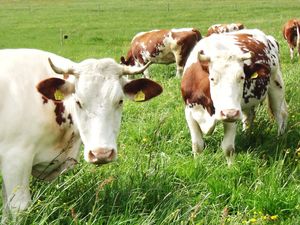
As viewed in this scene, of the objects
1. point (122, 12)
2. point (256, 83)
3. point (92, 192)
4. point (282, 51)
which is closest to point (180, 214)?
point (92, 192)

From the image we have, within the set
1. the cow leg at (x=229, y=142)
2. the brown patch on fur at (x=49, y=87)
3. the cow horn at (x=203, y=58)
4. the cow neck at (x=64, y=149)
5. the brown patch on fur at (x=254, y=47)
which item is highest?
the brown patch on fur at (x=49, y=87)

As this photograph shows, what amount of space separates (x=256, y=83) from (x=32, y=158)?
3.73 meters

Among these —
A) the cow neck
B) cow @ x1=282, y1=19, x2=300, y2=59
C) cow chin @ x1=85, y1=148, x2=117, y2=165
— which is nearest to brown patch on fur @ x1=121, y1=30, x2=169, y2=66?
cow @ x1=282, y1=19, x2=300, y2=59

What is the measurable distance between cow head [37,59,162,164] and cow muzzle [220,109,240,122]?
1.62 m

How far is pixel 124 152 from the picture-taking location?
6.31m

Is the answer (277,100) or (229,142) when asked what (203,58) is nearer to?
(229,142)

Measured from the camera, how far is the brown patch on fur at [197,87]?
255 inches

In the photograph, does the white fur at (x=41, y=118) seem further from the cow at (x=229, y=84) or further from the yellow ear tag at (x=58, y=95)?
the cow at (x=229, y=84)

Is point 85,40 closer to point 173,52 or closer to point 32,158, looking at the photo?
point 173,52

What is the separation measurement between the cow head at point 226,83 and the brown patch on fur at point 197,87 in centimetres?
29

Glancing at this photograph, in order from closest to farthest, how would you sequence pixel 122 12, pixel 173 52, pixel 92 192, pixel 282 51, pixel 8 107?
1. pixel 8 107
2. pixel 92 192
3. pixel 173 52
4. pixel 282 51
5. pixel 122 12

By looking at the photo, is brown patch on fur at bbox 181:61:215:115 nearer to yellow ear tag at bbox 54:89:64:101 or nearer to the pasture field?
the pasture field

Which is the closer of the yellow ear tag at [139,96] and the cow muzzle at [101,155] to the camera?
the cow muzzle at [101,155]

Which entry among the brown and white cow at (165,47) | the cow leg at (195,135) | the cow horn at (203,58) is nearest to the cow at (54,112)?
the cow horn at (203,58)
